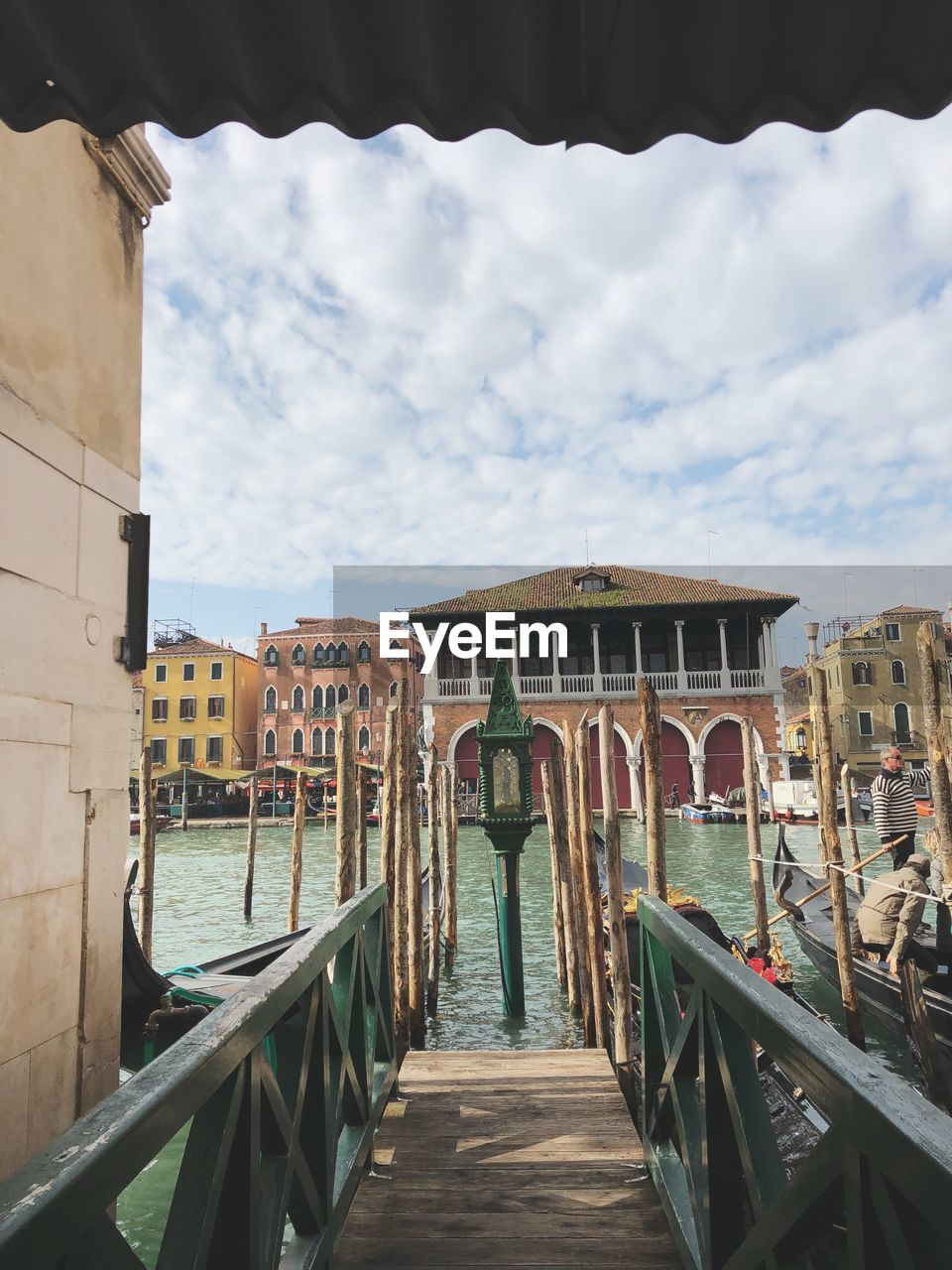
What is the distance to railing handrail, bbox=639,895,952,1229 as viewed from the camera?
102 centimetres

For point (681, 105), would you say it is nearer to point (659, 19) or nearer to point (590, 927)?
point (659, 19)

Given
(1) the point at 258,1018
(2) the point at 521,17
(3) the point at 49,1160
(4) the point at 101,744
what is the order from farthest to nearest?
(4) the point at 101,744 < (1) the point at 258,1018 < (2) the point at 521,17 < (3) the point at 49,1160

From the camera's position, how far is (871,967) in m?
7.29

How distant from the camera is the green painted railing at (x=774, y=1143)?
1.07m

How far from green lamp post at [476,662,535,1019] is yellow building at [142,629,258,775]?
110 ft

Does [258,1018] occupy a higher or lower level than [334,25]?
lower

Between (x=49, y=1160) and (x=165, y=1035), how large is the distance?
487 centimetres

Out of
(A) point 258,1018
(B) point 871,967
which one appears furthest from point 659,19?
(B) point 871,967

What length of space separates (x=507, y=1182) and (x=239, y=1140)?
63.1 inches

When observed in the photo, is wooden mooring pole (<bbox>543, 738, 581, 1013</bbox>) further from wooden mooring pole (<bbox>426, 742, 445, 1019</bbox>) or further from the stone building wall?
the stone building wall

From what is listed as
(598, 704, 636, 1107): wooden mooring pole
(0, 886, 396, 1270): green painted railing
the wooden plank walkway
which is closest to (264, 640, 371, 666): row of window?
(598, 704, 636, 1107): wooden mooring pole

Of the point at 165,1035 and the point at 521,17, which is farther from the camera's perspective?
the point at 165,1035

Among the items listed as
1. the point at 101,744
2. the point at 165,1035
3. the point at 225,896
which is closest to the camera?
the point at 101,744

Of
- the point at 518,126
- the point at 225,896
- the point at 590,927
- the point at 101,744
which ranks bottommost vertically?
the point at 225,896
